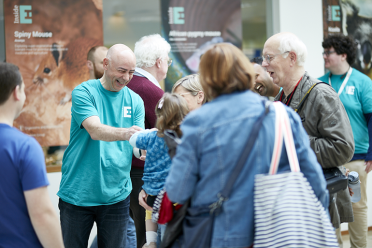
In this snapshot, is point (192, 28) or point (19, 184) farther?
point (192, 28)

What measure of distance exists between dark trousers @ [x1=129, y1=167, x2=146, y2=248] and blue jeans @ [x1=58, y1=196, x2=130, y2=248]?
32 centimetres

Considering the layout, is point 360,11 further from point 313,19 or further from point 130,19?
point 130,19

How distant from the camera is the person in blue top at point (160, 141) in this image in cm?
197

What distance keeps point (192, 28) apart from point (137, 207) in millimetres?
2419

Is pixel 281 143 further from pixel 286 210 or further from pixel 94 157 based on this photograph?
pixel 94 157

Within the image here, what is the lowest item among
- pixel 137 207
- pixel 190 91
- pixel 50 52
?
pixel 137 207

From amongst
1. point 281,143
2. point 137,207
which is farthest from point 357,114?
point 281,143

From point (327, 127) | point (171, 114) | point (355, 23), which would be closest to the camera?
point (171, 114)

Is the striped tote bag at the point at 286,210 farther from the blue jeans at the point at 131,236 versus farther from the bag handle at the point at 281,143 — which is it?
the blue jeans at the point at 131,236

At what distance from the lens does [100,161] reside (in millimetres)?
2555

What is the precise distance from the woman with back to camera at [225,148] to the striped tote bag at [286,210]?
1.4 inches

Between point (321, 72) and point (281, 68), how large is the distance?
9.63 feet

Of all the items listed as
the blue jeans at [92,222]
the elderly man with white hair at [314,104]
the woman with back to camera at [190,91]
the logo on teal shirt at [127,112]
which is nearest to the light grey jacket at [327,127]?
the elderly man with white hair at [314,104]

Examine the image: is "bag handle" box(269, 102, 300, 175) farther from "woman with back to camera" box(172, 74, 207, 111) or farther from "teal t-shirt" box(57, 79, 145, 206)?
"teal t-shirt" box(57, 79, 145, 206)
